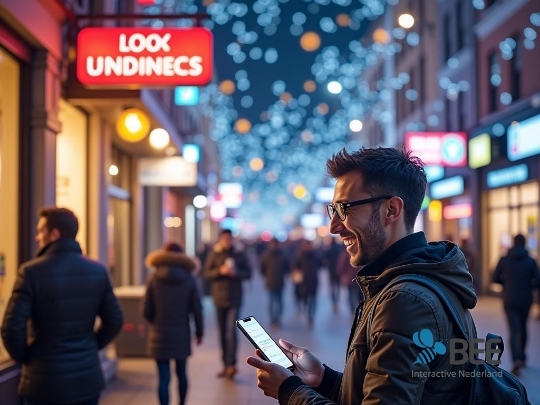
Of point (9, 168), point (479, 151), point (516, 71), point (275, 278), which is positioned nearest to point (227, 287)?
point (9, 168)

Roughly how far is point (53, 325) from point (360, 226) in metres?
2.88

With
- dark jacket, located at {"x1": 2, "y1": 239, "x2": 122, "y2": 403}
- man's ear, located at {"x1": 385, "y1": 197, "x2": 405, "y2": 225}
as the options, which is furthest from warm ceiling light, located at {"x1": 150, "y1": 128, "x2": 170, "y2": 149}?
man's ear, located at {"x1": 385, "y1": 197, "x2": 405, "y2": 225}

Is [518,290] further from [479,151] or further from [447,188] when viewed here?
[447,188]

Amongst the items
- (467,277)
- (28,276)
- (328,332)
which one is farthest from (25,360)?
(328,332)

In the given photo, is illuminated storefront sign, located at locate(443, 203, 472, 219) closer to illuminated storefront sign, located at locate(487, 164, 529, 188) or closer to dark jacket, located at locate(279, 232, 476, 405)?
illuminated storefront sign, located at locate(487, 164, 529, 188)

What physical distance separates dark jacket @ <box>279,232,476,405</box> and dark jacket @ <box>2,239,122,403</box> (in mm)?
2621

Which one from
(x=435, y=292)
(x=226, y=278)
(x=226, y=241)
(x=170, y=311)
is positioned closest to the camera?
(x=435, y=292)

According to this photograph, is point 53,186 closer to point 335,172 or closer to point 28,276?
point 28,276

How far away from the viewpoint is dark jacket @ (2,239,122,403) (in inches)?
183

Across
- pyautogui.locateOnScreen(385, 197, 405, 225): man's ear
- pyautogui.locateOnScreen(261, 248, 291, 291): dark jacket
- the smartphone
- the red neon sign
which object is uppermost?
the red neon sign

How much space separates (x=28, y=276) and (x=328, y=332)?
1063cm

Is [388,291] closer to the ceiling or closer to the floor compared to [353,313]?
closer to the ceiling

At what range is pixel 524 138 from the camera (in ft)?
62.5

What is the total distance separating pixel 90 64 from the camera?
320 inches
